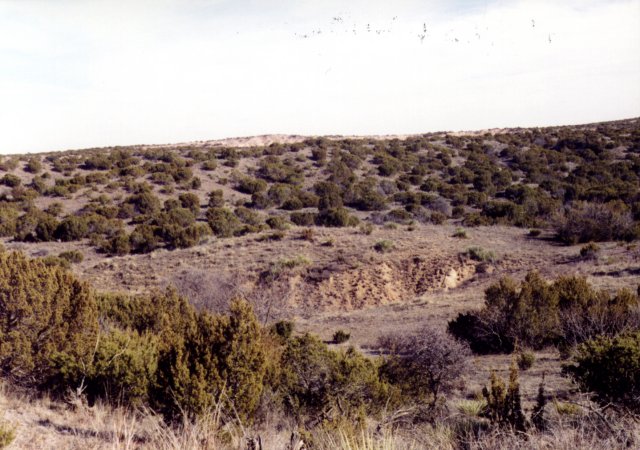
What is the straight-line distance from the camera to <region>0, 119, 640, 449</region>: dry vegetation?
18.2ft

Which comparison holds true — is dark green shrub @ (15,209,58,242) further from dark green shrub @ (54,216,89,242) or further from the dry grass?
the dry grass

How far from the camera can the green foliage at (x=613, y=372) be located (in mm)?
6035

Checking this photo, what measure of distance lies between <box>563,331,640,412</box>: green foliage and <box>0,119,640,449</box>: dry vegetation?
87 mm

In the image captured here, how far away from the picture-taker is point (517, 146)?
146 feet

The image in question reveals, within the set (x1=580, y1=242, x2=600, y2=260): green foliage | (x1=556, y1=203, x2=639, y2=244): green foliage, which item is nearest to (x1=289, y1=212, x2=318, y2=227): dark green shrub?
(x1=556, y1=203, x2=639, y2=244): green foliage

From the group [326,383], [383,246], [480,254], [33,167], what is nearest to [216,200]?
[383,246]

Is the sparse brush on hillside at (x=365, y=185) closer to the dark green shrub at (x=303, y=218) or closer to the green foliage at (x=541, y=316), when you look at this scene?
the dark green shrub at (x=303, y=218)

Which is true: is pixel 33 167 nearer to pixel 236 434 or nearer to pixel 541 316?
pixel 541 316

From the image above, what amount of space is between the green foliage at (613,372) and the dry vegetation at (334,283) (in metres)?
0.09

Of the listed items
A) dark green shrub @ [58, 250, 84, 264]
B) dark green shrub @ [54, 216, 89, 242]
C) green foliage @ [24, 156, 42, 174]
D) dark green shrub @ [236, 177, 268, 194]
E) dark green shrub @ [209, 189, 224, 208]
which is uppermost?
green foliage @ [24, 156, 42, 174]

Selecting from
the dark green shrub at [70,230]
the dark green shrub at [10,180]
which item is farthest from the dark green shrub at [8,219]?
the dark green shrub at [10,180]

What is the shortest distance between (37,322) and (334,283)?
42.0ft

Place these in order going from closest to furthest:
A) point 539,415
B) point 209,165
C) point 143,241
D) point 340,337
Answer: point 539,415 → point 340,337 → point 143,241 → point 209,165

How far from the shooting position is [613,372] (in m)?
6.21
